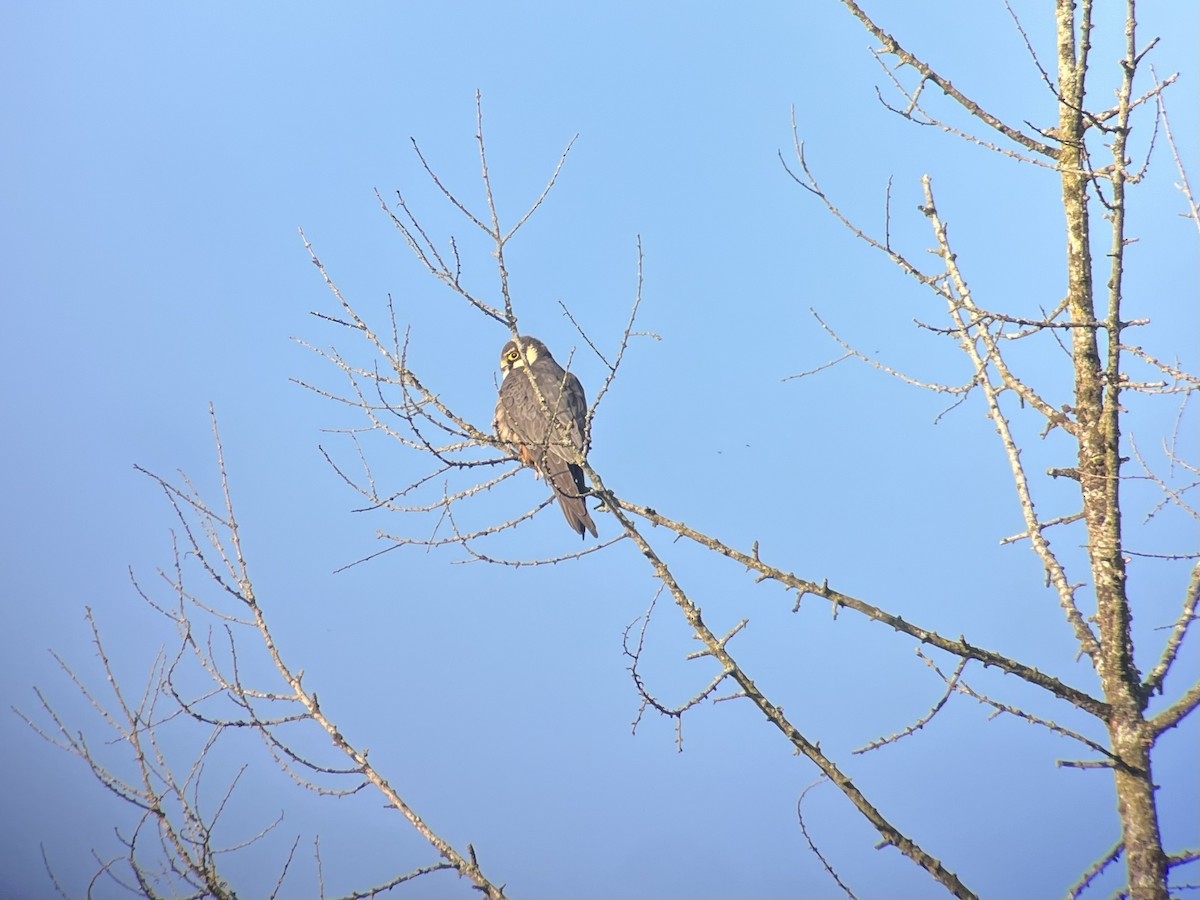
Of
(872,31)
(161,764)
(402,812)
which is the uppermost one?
(872,31)

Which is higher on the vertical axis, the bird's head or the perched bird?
the bird's head

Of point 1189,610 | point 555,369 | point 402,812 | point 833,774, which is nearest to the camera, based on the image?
point 833,774

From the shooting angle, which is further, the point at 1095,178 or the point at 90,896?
the point at 90,896

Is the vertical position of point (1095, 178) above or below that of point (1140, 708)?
above

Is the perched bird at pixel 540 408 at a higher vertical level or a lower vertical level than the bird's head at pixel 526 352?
lower

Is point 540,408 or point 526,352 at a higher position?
point 526,352

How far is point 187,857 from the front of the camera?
366 centimetres

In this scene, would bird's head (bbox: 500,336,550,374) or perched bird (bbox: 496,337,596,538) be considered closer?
perched bird (bbox: 496,337,596,538)

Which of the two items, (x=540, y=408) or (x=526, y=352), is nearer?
(x=540, y=408)

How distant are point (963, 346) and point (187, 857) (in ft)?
10.3

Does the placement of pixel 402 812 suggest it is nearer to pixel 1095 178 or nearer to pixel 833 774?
pixel 833 774

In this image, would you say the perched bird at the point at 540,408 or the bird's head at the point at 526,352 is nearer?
the perched bird at the point at 540,408

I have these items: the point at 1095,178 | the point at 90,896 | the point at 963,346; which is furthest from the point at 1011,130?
the point at 90,896

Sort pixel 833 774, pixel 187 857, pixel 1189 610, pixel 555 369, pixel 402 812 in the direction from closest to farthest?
pixel 833 774 → pixel 1189 610 → pixel 402 812 → pixel 187 857 → pixel 555 369
